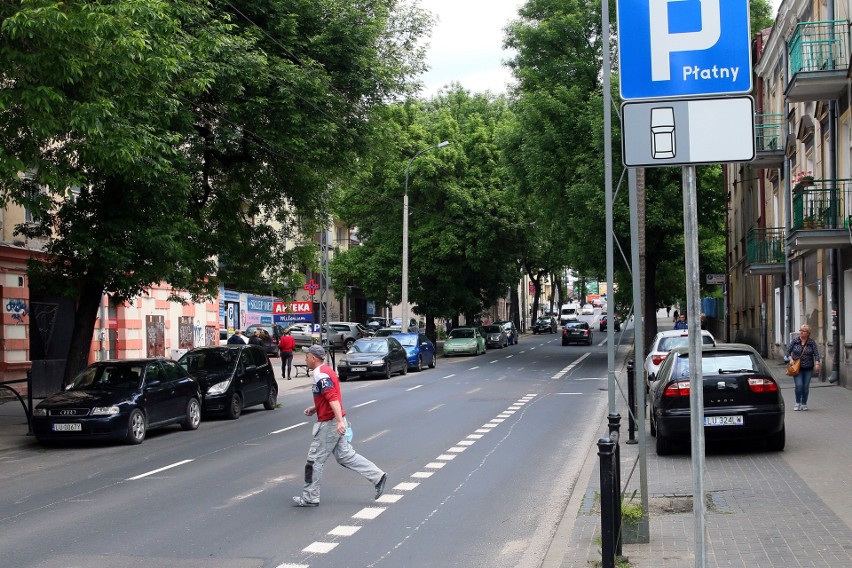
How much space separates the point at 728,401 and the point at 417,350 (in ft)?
80.7

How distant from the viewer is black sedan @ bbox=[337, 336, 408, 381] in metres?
32.2

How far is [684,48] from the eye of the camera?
4.62 metres

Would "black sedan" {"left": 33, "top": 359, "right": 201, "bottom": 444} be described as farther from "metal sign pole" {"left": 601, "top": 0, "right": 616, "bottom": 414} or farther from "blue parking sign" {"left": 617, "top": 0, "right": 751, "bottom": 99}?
"blue parking sign" {"left": 617, "top": 0, "right": 751, "bottom": 99}

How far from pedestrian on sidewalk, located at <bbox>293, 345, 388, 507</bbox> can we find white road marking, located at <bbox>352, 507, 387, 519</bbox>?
0.51 metres

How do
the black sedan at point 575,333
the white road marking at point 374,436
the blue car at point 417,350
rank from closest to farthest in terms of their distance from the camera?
the white road marking at point 374,436
the blue car at point 417,350
the black sedan at point 575,333

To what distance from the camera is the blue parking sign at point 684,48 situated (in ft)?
14.8

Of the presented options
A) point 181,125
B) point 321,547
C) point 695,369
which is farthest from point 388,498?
point 181,125

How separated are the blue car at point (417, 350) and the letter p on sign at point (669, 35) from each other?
31250 mm

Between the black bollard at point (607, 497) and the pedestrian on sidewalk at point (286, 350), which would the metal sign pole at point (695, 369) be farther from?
the pedestrian on sidewalk at point (286, 350)

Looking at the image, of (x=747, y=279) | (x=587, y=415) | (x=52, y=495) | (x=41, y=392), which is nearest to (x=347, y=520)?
(x=52, y=495)

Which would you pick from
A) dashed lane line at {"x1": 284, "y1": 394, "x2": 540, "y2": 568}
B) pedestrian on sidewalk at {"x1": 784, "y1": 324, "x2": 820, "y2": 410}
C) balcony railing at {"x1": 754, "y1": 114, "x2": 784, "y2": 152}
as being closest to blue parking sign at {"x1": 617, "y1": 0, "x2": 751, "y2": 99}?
dashed lane line at {"x1": 284, "y1": 394, "x2": 540, "y2": 568}

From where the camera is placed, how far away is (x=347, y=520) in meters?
9.22

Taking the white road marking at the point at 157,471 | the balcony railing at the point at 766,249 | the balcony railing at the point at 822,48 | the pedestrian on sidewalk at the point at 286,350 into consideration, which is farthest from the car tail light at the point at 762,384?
the pedestrian on sidewalk at the point at 286,350

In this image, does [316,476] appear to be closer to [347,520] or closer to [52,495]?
[347,520]
